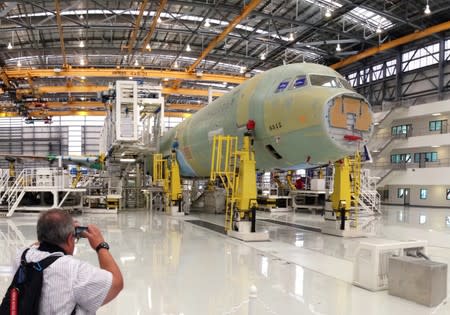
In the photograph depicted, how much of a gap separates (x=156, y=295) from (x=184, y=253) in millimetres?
3455

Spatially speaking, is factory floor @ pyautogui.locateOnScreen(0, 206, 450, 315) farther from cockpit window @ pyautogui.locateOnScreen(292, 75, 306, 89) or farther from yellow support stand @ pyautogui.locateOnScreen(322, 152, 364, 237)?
cockpit window @ pyautogui.locateOnScreen(292, 75, 306, 89)

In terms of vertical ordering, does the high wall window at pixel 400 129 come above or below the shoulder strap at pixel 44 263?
above

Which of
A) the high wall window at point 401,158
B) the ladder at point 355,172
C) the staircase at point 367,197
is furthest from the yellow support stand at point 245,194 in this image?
the high wall window at point 401,158

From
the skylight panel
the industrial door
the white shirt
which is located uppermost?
the skylight panel

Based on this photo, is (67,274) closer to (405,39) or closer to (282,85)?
(282,85)

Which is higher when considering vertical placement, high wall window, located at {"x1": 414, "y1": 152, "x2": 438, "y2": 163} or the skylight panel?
the skylight panel

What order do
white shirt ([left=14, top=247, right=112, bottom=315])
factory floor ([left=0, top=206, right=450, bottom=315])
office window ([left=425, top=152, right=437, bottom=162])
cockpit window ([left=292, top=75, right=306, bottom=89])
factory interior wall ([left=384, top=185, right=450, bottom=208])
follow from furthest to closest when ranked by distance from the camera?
office window ([left=425, top=152, right=437, bottom=162]) → factory interior wall ([left=384, top=185, right=450, bottom=208]) → cockpit window ([left=292, top=75, right=306, bottom=89]) → factory floor ([left=0, top=206, right=450, bottom=315]) → white shirt ([left=14, top=247, right=112, bottom=315])

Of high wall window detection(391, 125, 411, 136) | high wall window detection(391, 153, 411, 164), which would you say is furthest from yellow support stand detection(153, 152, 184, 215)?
high wall window detection(391, 125, 411, 136)

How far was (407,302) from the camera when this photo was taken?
6.09 m

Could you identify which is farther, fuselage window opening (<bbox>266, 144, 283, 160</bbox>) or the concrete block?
fuselage window opening (<bbox>266, 144, 283, 160</bbox>)

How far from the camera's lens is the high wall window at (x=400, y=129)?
3660 cm

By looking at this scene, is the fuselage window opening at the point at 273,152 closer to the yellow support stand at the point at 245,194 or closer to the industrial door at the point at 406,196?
the yellow support stand at the point at 245,194

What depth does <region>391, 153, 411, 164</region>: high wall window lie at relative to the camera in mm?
36525

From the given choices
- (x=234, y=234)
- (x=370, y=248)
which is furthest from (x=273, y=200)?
(x=370, y=248)
